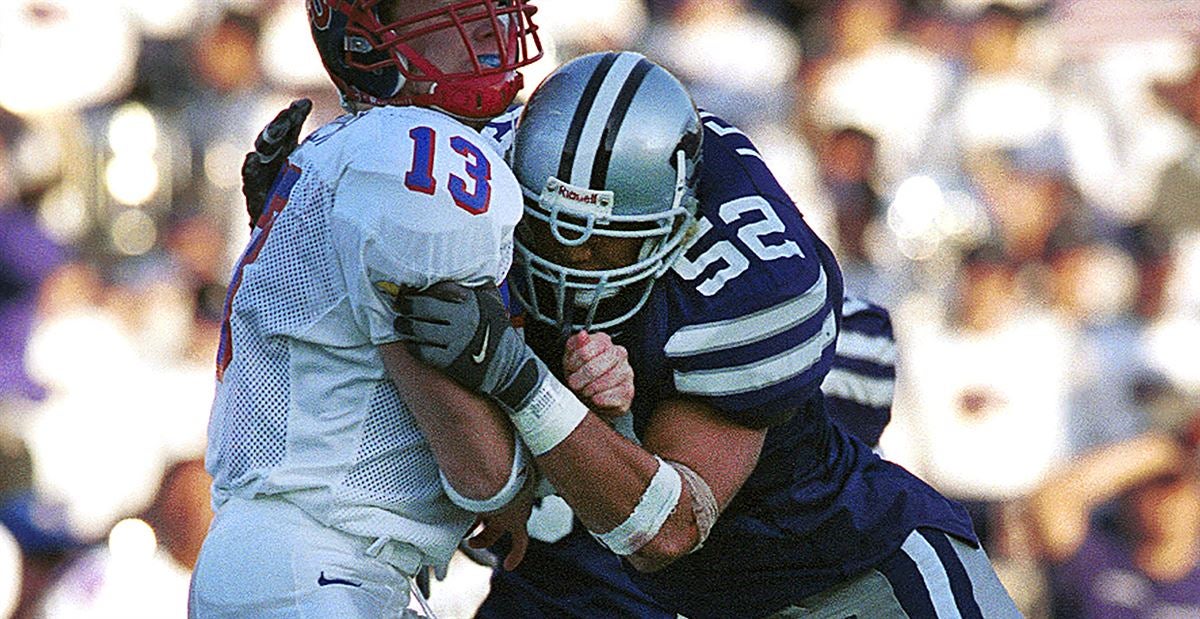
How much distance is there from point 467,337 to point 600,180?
350mm

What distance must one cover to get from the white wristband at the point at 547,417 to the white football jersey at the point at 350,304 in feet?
0.55

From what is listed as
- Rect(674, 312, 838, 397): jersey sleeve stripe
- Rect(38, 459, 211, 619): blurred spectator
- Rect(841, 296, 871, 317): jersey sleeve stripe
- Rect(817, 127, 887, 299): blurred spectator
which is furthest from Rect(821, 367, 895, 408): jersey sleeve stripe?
Rect(817, 127, 887, 299): blurred spectator

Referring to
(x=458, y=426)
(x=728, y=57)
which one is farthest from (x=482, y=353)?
(x=728, y=57)

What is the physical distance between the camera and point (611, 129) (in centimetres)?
269

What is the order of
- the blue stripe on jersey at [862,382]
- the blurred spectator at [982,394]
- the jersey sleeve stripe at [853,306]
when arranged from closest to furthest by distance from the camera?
the blue stripe on jersey at [862,382]
the jersey sleeve stripe at [853,306]
the blurred spectator at [982,394]

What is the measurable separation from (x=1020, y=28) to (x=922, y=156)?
0.68 m

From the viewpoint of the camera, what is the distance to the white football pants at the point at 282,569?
2.58 metres

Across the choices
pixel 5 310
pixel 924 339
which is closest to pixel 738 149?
pixel 924 339

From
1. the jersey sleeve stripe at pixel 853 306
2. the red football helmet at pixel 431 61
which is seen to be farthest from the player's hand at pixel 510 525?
the jersey sleeve stripe at pixel 853 306

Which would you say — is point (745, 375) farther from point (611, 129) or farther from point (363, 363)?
point (363, 363)

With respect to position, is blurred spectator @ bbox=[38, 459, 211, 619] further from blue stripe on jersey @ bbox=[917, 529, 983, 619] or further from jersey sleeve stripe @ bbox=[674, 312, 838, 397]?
jersey sleeve stripe @ bbox=[674, 312, 838, 397]

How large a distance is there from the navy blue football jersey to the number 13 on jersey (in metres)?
0.37

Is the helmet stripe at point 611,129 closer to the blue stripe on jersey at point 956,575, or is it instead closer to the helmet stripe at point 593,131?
the helmet stripe at point 593,131

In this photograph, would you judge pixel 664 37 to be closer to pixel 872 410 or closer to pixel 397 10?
pixel 872 410
